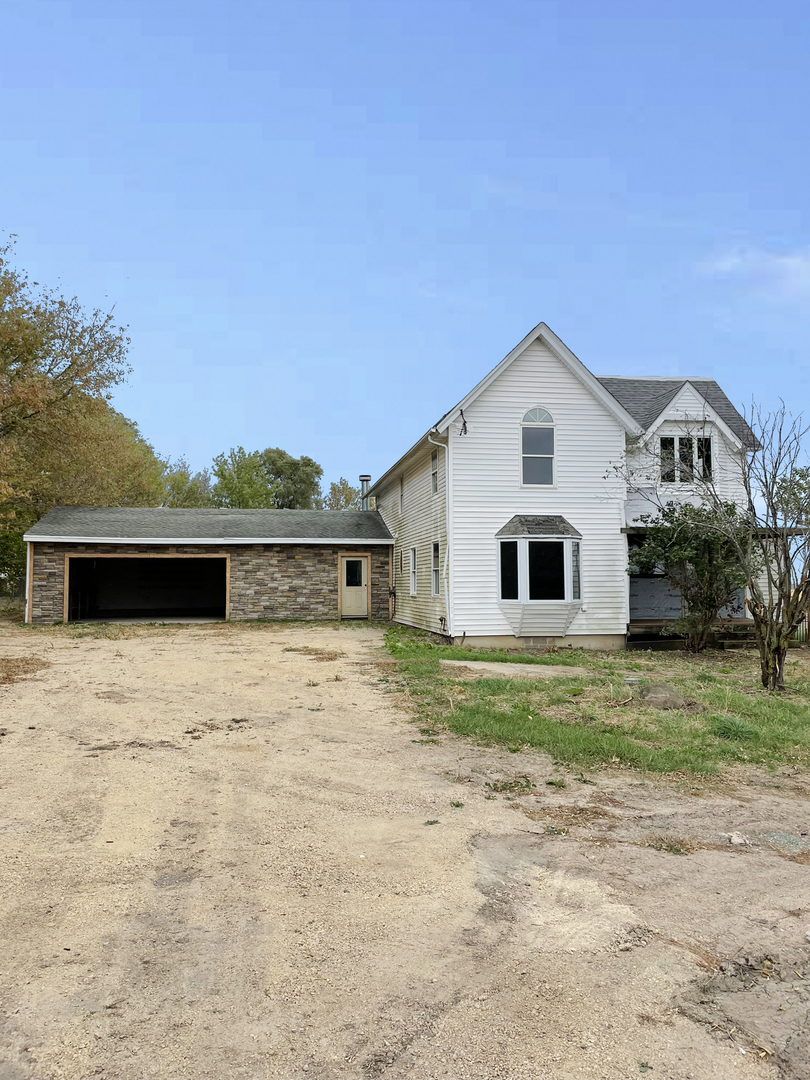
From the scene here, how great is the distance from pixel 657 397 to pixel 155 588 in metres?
21.9

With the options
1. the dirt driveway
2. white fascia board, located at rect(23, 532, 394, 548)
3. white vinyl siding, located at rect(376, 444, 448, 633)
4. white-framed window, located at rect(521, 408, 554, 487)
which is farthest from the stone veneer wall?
the dirt driveway

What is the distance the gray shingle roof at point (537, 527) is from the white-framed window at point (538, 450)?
846 mm

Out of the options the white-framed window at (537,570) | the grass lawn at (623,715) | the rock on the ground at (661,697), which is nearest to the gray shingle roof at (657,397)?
the white-framed window at (537,570)

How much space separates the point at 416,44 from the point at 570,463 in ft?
32.3

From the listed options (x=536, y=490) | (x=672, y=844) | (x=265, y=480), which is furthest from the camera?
(x=265, y=480)

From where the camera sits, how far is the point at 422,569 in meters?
20.4

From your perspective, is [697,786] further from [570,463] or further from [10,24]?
[10,24]

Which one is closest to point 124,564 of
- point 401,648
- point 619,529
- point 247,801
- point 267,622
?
point 267,622

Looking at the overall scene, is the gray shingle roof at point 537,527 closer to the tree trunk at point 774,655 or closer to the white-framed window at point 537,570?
the white-framed window at point 537,570

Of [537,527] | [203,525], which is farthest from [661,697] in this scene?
[203,525]

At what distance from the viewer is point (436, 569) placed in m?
18.7

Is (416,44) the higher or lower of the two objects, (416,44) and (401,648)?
the higher

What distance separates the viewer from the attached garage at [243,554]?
22.6 m

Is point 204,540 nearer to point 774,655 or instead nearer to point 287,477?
point 774,655
